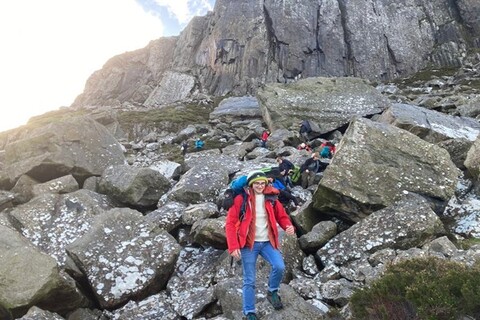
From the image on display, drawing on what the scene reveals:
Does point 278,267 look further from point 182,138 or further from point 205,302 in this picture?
point 182,138

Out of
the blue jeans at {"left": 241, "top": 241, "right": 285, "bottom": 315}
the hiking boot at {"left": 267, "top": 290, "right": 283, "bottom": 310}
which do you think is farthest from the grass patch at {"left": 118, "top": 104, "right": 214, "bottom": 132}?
the hiking boot at {"left": 267, "top": 290, "right": 283, "bottom": 310}

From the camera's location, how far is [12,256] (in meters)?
9.80

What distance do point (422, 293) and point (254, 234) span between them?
3329mm

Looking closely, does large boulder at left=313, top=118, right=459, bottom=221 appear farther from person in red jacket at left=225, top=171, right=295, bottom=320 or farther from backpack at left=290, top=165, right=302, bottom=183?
person in red jacket at left=225, top=171, right=295, bottom=320

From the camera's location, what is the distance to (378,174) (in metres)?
13.5

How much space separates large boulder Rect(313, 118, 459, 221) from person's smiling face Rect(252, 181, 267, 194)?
5192 millimetres

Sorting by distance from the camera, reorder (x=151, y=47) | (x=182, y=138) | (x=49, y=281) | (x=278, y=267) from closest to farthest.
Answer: (x=278, y=267)
(x=49, y=281)
(x=182, y=138)
(x=151, y=47)

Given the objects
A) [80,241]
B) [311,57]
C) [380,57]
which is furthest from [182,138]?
[380,57]

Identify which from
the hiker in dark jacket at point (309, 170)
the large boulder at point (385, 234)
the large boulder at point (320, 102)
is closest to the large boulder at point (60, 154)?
the hiker in dark jacket at point (309, 170)

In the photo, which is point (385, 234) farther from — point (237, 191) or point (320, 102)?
point (320, 102)

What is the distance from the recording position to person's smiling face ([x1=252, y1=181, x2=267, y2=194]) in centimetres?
827

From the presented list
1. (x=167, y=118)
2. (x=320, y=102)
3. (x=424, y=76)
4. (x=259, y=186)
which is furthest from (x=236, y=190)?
(x=424, y=76)

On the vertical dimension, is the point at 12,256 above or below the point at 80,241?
above

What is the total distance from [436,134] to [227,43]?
271ft
